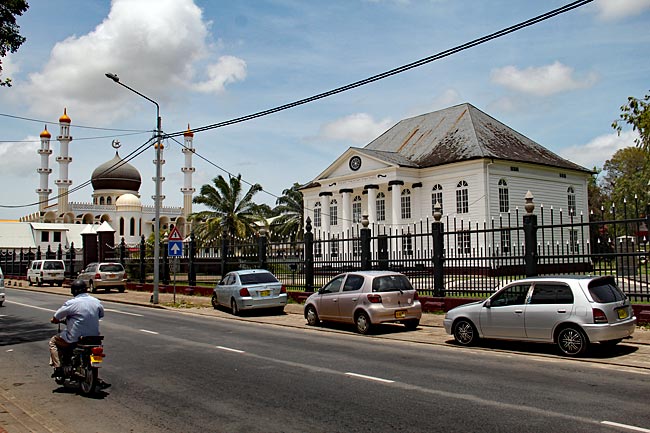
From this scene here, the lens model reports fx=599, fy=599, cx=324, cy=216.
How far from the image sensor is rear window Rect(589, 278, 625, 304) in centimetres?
1088

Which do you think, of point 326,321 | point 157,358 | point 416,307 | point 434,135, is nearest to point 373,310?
point 416,307

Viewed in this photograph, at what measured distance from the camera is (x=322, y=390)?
8320 millimetres

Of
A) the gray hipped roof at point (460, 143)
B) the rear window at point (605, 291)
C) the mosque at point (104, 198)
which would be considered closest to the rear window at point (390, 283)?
the rear window at point (605, 291)

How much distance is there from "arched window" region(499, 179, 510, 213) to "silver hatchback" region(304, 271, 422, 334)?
2428 centimetres

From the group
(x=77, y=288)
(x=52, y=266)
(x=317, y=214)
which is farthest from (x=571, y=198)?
(x=77, y=288)

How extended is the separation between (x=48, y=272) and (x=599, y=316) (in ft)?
126

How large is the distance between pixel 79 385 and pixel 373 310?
7.69m

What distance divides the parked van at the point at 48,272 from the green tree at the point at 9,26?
1120 inches

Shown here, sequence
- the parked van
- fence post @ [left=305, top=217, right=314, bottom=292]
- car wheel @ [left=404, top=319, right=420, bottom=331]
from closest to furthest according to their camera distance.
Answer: car wheel @ [left=404, top=319, right=420, bottom=331], fence post @ [left=305, top=217, right=314, bottom=292], the parked van

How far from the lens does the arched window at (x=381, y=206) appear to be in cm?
4378

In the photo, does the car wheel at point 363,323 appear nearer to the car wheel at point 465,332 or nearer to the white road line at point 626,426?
the car wheel at point 465,332

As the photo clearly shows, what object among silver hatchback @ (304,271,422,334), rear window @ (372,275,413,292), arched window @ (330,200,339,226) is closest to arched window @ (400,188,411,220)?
arched window @ (330,200,339,226)

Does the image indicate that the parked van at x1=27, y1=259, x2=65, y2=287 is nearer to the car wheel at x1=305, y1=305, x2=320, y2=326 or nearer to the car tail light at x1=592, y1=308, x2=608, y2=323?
the car wheel at x1=305, y1=305, x2=320, y2=326

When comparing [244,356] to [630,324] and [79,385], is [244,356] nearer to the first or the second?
[79,385]
